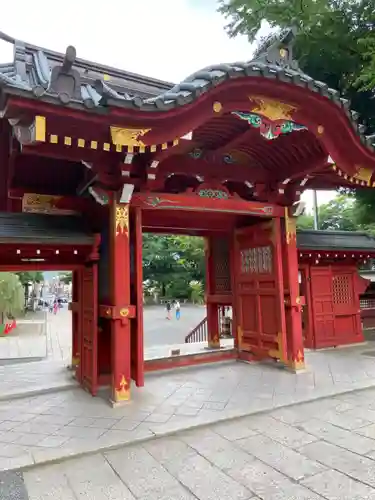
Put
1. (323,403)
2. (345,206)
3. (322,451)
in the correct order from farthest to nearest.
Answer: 1. (345,206)
2. (323,403)
3. (322,451)

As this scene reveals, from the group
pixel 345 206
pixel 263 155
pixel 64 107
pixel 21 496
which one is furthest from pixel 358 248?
pixel 345 206

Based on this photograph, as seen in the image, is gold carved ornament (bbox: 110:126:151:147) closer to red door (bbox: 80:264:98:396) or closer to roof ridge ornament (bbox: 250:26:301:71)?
red door (bbox: 80:264:98:396)

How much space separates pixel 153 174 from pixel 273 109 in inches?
70.2

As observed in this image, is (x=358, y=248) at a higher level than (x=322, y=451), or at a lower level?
higher

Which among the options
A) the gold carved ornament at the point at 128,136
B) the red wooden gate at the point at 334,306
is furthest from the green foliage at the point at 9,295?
the gold carved ornament at the point at 128,136

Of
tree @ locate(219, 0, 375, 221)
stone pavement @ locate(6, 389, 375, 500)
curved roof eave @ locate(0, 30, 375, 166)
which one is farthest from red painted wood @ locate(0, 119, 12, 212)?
tree @ locate(219, 0, 375, 221)

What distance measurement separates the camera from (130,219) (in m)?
5.14

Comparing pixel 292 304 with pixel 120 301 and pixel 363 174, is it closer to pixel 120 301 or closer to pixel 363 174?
pixel 363 174

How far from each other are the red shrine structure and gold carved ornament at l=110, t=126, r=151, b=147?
0.01 m

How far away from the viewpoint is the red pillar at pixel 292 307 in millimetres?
5965

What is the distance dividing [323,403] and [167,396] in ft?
6.43

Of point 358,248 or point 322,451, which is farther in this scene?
point 358,248

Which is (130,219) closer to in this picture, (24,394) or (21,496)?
(24,394)

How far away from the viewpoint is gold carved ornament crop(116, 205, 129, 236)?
4754mm
